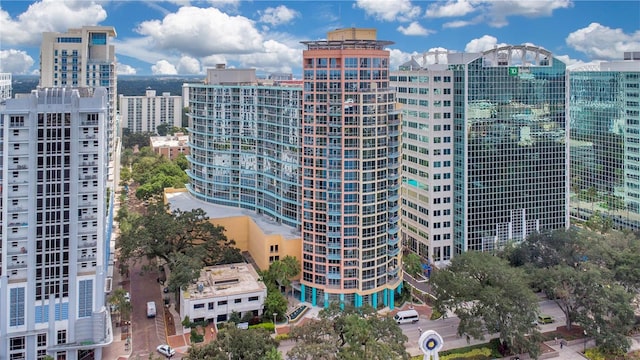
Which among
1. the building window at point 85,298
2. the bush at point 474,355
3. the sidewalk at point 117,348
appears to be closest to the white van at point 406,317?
the bush at point 474,355

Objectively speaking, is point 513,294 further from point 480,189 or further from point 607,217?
point 607,217

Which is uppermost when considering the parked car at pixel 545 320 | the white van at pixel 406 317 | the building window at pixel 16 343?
the building window at pixel 16 343

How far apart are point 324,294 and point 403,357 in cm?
1722

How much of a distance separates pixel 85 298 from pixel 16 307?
204 inches

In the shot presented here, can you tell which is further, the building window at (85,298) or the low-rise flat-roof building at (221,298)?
the low-rise flat-roof building at (221,298)

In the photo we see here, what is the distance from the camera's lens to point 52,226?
45.2 meters

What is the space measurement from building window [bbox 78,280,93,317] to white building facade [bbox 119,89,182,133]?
458ft

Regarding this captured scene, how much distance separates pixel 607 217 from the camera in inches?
3258

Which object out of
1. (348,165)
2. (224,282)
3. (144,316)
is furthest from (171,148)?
(348,165)

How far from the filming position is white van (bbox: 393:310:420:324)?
54219 mm

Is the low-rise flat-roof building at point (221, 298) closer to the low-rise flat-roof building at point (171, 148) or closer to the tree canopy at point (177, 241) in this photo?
the tree canopy at point (177, 241)

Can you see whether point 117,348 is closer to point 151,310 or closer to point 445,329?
point 151,310

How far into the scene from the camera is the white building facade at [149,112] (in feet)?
588

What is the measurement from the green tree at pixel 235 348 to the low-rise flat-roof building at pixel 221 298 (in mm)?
12689
